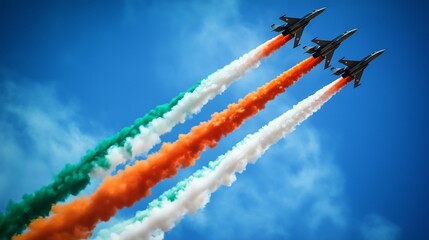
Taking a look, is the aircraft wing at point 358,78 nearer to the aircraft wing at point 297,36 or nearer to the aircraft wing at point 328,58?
the aircraft wing at point 328,58

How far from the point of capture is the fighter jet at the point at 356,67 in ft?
167

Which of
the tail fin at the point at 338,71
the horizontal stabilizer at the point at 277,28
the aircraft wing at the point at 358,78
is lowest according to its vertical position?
the aircraft wing at the point at 358,78

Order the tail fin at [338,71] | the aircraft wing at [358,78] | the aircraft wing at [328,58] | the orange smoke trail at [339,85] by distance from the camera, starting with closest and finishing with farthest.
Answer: the orange smoke trail at [339,85] → the aircraft wing at [328,58] → the tail fin at [338,71] → the aircraft wing at [358,78]

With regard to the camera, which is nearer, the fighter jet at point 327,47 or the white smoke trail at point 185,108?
the white smoke trail at point 185,108

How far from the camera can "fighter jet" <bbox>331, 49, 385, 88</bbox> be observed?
51000 mm

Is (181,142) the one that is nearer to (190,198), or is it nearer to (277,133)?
(190,198)

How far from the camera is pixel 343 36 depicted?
166ft

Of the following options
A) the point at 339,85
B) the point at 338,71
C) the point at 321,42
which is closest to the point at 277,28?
the point at 321,42

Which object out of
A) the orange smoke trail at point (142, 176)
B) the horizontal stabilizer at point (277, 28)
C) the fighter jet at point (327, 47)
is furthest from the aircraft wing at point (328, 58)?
the orange smoke trail at point (142, 176)

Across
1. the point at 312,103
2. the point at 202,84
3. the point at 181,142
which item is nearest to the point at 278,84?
the point at 312,103

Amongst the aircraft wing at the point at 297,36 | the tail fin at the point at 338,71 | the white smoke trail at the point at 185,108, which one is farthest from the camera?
the tail fin at the point at 338,71

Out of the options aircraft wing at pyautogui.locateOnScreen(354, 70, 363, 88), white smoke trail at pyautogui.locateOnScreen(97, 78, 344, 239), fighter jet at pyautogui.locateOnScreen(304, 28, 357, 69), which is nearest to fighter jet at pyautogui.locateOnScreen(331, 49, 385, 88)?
aircraft wing at pyautogui.locateOnScreen(354, 70, 363, 88)

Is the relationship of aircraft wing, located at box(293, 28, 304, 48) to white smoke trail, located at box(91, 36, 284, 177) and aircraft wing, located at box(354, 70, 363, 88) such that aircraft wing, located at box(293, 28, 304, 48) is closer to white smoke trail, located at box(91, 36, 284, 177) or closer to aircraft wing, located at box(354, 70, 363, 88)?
white smoke trail, located at box(91, 36, 284, 177)

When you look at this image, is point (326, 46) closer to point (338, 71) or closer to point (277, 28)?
point (338, 71)
